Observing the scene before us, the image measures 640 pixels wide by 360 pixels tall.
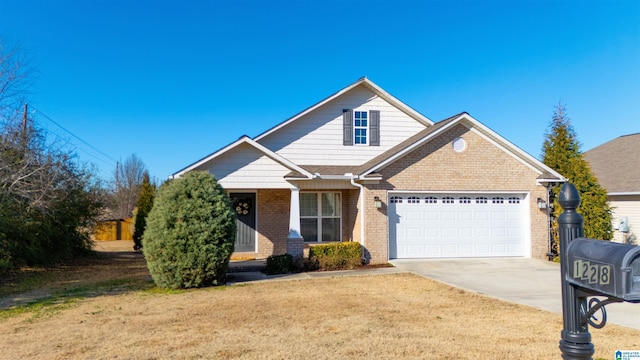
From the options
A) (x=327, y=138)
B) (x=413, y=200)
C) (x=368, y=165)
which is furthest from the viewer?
(x=327, y=138)

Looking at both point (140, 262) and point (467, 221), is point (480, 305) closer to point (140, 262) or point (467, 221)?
point (467, 221)

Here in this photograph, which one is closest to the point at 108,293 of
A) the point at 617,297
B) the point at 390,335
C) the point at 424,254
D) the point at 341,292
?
the point at 341,292

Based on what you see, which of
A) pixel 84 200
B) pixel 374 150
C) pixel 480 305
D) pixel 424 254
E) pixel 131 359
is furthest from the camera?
pixel 84 200

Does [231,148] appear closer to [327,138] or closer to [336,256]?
[327,138]

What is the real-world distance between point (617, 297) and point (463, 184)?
42.6 feet

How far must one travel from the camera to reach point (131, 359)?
5.31 metres

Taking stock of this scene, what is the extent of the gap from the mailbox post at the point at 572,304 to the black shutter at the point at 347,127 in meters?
14.1

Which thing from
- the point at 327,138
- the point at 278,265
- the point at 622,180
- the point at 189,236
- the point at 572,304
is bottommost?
the point at 278,265

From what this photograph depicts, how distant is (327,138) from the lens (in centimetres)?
1661

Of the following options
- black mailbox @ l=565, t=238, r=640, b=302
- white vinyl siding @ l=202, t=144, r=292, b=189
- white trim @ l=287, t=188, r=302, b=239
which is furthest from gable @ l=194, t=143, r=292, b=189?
→ black mailbox @ l=565, t=238, r=640, b=302

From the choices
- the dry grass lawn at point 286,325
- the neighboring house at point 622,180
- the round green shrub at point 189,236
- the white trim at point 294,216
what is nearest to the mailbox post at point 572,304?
the dry grass lawn at point 286,325

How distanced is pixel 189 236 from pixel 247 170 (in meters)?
3.89

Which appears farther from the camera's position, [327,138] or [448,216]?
[327,138]

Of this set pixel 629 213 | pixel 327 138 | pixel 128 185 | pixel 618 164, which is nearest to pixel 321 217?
pixel 327 138
